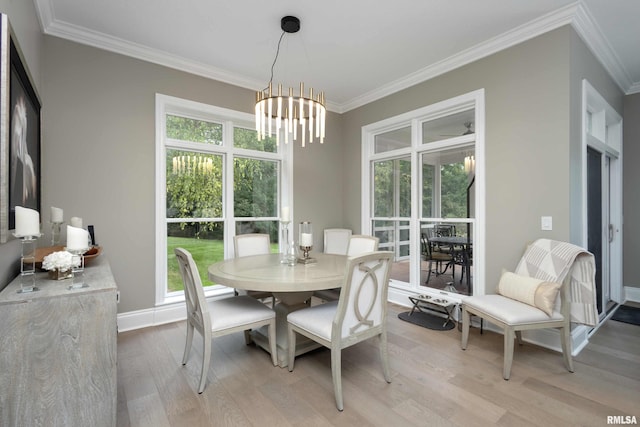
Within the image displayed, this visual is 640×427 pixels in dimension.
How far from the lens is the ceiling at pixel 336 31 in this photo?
2477mm

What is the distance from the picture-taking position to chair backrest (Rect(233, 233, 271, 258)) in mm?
3316

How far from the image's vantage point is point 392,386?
2100 millimetres

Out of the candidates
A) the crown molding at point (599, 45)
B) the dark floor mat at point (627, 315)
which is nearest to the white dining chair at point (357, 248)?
the crown molding at point (599, 45)

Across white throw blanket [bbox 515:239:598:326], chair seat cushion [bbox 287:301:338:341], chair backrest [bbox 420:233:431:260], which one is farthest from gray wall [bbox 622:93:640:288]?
chair seat cushion [bbox 287:301:338:341]

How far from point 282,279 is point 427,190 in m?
2.40

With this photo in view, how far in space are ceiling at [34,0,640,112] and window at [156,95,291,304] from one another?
58 cm

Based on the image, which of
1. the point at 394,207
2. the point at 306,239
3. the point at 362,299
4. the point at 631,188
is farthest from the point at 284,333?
the point at 631,188

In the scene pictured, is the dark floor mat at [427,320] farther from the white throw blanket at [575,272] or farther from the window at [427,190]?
the white throw blanket at [575,272]

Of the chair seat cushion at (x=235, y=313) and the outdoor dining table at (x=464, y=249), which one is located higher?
the outdoor dining table at (x=464, y=249)

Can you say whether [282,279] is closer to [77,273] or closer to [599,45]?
[77,273]

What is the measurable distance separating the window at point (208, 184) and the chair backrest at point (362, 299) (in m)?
2.29

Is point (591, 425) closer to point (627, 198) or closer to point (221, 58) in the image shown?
point (627, 198)

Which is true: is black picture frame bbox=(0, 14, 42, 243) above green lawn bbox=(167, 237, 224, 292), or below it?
above

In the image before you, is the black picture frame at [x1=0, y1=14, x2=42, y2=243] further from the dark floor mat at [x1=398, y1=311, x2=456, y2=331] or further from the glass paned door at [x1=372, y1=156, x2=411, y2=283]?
the glass paned door at [x1=372, y1=156, x2=411, y2=283]
